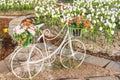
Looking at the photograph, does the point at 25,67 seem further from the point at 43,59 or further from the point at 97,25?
the point at 97,25

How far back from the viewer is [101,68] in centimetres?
666

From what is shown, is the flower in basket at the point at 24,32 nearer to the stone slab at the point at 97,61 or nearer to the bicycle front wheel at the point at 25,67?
the bicycle front wheel at the point at 25,67

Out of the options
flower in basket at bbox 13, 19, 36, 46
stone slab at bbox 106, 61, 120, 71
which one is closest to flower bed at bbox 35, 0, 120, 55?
stone slab at bbox 106, 61, 120, 71

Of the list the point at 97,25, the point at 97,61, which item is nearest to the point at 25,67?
the point at 97,61

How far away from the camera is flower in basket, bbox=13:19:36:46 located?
5.75m

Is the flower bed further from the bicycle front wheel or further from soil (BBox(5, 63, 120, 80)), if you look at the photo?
the bicycle front wheel

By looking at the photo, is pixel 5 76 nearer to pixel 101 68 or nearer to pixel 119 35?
pixel 101 68

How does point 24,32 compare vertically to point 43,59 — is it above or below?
above

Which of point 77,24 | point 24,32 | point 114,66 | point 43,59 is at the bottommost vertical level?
point 114,66

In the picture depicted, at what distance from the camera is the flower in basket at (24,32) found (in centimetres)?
575

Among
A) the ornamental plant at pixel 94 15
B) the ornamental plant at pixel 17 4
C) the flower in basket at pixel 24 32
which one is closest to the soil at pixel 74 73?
the flower in basket at pixel 24 32

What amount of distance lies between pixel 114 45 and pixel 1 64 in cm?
305

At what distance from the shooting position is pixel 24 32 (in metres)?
5.78

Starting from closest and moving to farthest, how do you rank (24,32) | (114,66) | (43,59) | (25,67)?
(24,32) → (43,59) → (25,67) → (114,66)
